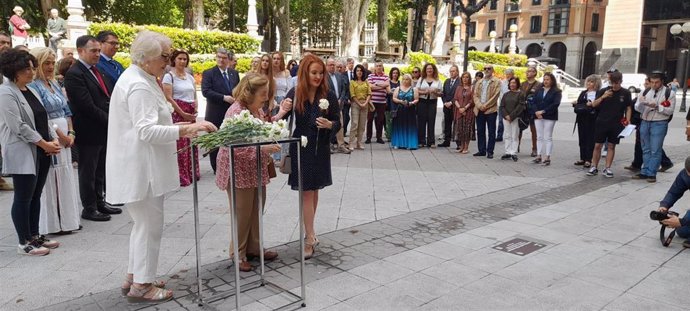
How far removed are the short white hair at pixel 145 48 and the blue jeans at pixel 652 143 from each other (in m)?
7.94

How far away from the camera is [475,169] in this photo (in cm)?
921

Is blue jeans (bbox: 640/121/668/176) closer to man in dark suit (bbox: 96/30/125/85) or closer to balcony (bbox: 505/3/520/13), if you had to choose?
man in dark suit (bbox: 96/30/125/85)

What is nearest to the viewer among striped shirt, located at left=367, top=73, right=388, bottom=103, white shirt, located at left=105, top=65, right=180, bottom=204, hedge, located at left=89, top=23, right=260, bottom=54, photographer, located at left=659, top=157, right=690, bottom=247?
white shirt, located at left=105, top=65, right=180, bottom=204

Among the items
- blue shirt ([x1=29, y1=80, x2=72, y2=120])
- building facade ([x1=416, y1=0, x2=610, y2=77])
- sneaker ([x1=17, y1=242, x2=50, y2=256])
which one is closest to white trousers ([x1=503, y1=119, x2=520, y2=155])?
blue shirt ([x1=29, y1=80, x2=72, y2=120])

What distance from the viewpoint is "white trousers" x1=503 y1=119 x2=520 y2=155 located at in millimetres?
10094

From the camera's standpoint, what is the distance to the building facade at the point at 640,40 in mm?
43438

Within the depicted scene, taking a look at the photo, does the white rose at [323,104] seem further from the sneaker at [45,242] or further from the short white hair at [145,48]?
the sneaker at [45,242]

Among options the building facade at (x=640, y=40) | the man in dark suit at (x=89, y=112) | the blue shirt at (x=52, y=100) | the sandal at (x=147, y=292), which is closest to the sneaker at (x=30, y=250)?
the man in dark suit at (x=89, y=112)

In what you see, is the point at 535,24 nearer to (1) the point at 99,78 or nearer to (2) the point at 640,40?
(2) the point at 640,40

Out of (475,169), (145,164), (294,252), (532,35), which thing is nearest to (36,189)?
(145,164)

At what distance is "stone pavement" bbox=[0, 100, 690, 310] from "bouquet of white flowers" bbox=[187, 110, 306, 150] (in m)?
1.24

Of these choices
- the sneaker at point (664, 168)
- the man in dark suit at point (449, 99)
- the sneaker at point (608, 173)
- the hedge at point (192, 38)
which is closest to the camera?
the sneaker at point (608, 173)

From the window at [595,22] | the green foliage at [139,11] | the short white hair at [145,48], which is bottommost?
the short white hair at [145,48]

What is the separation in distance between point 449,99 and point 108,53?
782 centimetres
